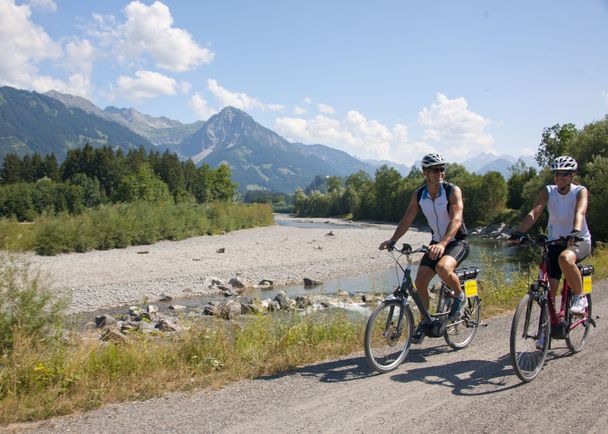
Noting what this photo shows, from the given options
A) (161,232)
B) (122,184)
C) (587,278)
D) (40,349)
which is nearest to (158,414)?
(40,349)

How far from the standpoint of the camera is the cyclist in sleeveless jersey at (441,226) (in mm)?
5805

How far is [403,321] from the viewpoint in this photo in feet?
19.3

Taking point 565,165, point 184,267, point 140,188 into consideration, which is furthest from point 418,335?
point 140,188

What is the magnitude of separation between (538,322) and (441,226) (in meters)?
1.57

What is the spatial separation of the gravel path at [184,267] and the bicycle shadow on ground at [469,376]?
16.0 m

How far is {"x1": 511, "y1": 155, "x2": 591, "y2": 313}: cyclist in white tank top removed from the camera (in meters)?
5.83

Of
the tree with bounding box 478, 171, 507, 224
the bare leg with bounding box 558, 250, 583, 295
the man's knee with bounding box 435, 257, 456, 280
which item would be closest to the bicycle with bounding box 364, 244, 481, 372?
the man's knee with bounding box 435, 257, 456, 280

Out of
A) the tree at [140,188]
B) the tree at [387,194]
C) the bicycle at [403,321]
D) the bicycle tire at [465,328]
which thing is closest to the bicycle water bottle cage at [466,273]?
the bicycle at [403,321]

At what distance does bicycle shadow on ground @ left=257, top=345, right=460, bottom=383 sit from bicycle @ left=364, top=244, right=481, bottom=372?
17cm

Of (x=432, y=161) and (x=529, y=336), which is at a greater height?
(x=432, y=161)

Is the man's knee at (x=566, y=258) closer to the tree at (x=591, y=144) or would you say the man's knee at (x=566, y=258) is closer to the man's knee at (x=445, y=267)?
the man's knee at (x=445, y=267)

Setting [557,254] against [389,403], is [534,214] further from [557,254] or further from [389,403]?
[389,403]

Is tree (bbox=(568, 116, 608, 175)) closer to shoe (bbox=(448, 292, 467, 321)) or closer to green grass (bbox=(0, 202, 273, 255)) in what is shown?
shoe (bbox=(448, 292, 467, 321))

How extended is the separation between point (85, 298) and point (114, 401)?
1845 cm
